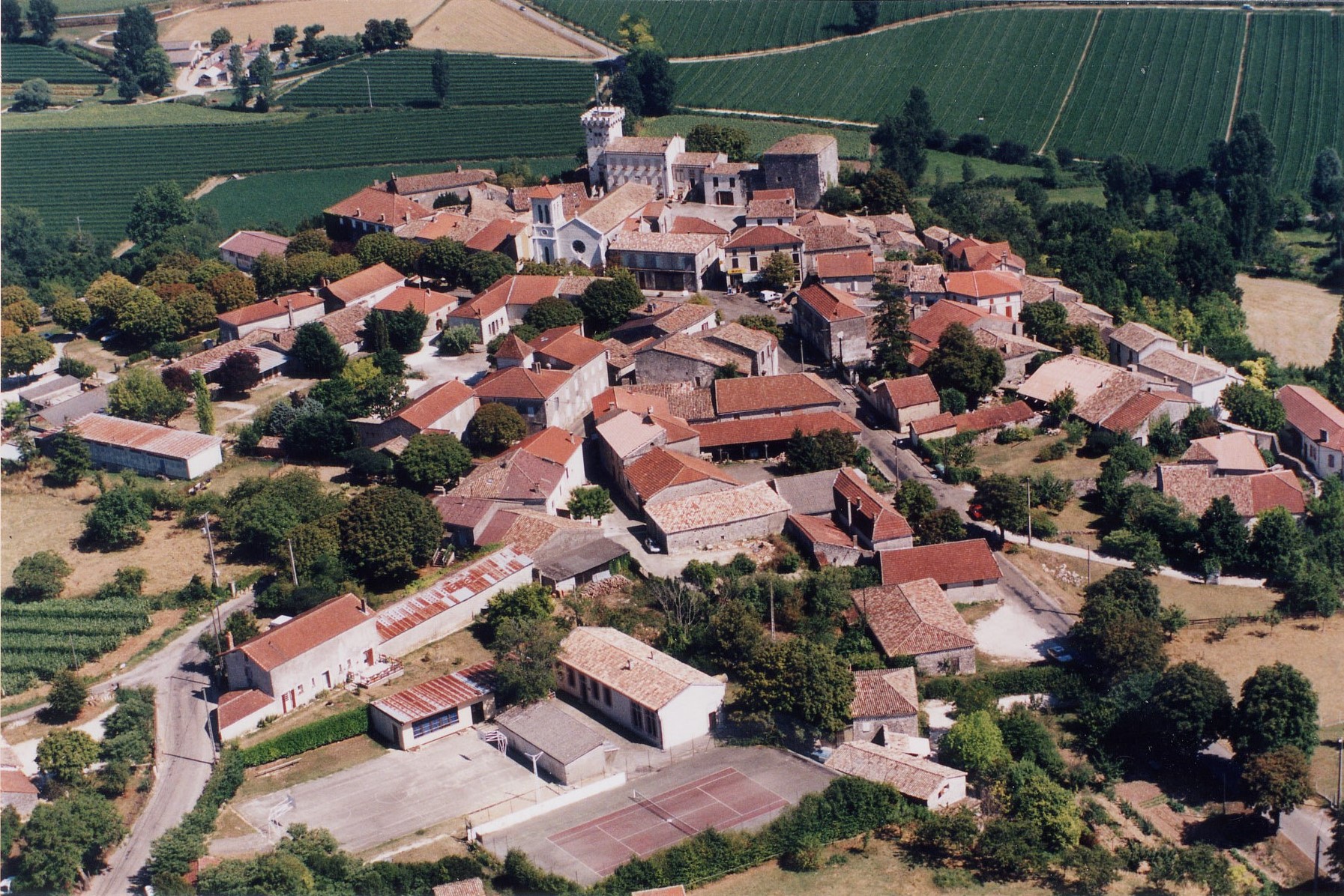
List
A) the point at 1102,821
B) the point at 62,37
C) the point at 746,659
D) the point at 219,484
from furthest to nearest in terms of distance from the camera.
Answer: the point at 62,37, the point at 219,484, the point at 746,659, the point at 1102,821

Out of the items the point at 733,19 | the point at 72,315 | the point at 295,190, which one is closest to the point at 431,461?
the point at 72,315

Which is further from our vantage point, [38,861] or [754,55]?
[754,55]

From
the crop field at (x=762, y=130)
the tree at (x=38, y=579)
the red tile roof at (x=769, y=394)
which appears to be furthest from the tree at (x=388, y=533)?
the crop field at (x=762, y=130)

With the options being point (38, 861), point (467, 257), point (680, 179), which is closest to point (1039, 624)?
point (38, 861)

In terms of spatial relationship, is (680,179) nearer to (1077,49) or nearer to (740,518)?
(740,518)

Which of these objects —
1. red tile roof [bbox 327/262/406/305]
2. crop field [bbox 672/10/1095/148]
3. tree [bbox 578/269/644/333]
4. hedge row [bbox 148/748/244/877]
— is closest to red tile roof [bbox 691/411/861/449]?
tree [bbox 578/269/644/333]
